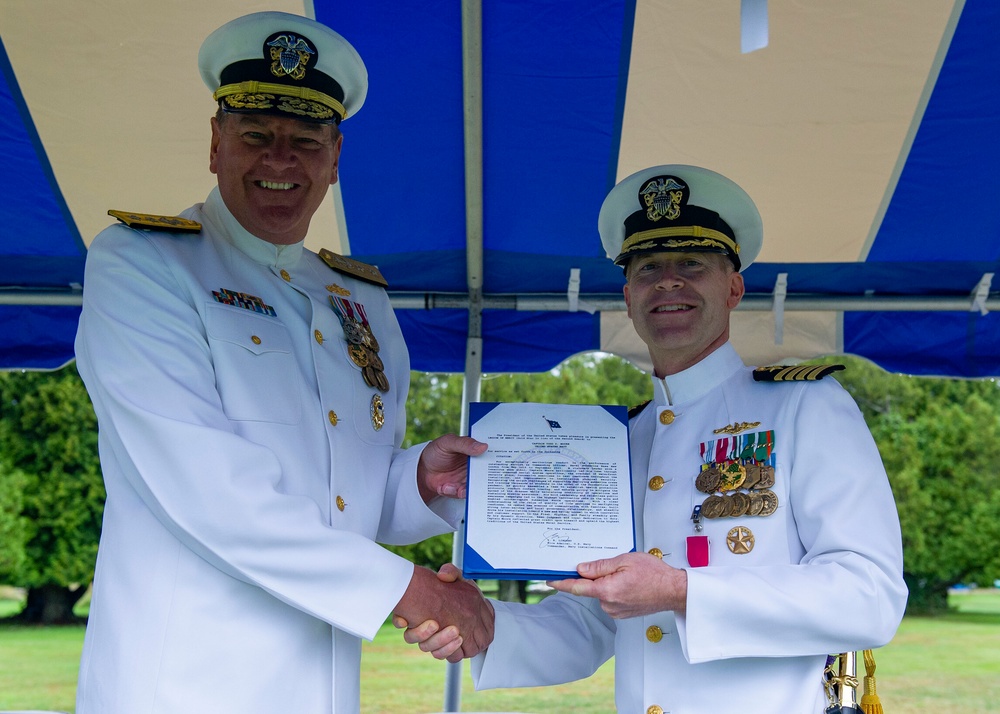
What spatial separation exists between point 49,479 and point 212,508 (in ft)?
73.3

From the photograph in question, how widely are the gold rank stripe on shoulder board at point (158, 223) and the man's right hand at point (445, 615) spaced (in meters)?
0.89

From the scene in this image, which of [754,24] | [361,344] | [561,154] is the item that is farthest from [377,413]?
[561,154]

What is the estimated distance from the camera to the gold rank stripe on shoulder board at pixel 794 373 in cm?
237

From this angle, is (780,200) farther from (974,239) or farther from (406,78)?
(406,78)

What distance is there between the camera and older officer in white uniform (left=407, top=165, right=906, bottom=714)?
79.3 inches

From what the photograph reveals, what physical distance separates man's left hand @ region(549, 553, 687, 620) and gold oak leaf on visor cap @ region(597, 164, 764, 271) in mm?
910

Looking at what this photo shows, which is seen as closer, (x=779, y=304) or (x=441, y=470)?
(x=441, y=470)

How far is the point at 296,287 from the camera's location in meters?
2.37

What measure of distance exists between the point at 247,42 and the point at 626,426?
122 cm

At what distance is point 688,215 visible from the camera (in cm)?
263

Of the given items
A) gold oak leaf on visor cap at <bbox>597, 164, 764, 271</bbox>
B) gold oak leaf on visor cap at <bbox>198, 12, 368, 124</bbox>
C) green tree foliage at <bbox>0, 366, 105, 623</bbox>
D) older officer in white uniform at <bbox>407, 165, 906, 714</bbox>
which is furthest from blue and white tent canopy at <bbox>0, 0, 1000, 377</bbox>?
green tree foliage at <bbox>0, 366, 105, 623</bbox>

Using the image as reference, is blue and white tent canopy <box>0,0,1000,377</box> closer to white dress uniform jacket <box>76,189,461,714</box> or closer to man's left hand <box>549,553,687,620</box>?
white dress uniform jacket <box>76,189,461,714</box>

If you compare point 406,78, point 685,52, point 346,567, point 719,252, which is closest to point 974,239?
point 685,52

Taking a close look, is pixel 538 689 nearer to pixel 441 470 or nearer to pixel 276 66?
pixel 441 470
